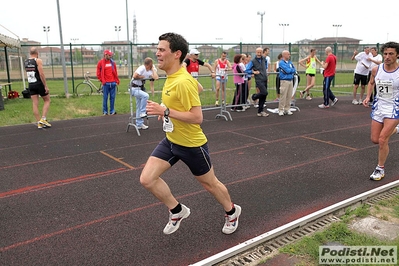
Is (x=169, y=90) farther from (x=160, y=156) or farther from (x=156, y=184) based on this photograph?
(x=156, y=184)

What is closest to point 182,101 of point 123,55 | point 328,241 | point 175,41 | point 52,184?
point 175,41

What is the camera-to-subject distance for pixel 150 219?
13.4 ft

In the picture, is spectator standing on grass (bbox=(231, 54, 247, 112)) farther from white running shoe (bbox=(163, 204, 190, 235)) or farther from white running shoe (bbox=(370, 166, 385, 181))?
white running shoe (bbox=(163, 204, 190, 235))

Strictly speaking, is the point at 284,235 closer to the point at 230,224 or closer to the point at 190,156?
the point at 230,224

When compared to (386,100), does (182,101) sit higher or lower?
higher

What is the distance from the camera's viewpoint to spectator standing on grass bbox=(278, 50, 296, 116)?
10.4 metres

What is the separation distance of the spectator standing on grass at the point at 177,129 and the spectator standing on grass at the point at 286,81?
7522mm

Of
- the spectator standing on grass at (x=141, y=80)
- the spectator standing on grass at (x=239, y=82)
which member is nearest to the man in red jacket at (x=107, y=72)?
the spectator standing on grass at (x=141, y=80)

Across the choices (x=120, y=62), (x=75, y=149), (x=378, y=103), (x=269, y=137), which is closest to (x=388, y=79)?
(x=378, y=103)

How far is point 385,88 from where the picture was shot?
5.09 meters

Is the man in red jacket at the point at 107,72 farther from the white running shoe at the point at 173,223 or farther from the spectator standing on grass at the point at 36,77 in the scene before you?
the white running shoe at the point at 173,223

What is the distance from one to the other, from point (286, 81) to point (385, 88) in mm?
5618

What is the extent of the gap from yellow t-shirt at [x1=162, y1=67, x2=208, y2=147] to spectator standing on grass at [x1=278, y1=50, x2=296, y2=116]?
298 inches

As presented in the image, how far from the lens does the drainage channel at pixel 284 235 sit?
3.22m
